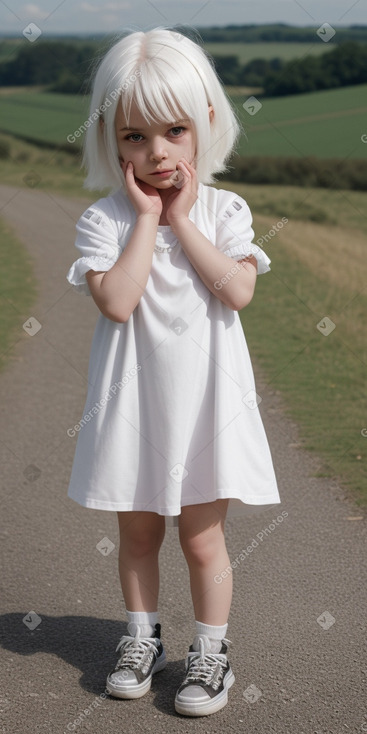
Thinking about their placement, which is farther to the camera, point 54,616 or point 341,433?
point 341,433

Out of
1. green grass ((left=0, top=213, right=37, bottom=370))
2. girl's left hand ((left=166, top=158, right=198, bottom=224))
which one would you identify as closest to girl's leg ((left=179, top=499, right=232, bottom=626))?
girl's left hand ((left=166, top=158, right=198, bottom=224))

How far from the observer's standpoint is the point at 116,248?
8.52 ft

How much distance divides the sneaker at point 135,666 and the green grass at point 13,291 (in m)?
4.76

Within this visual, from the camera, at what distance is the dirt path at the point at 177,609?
2.64 m

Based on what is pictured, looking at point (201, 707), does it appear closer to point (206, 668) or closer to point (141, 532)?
point (206, 668)

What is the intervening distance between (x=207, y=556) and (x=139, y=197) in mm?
997

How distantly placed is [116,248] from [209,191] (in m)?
0.32

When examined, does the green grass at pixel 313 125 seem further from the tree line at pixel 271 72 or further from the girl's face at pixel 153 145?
the girl's face at pixel 153 145

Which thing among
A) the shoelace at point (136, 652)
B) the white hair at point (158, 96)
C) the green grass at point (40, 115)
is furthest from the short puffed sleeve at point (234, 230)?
the green grass at point (40, 115)

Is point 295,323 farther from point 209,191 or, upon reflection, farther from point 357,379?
point 209,191

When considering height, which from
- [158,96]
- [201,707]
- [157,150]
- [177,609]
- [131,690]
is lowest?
[177,609]

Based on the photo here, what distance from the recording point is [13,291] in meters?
11.0

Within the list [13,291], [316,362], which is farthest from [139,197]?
[13,291]

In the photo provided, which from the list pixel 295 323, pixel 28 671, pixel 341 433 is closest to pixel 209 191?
pixel 28 671
